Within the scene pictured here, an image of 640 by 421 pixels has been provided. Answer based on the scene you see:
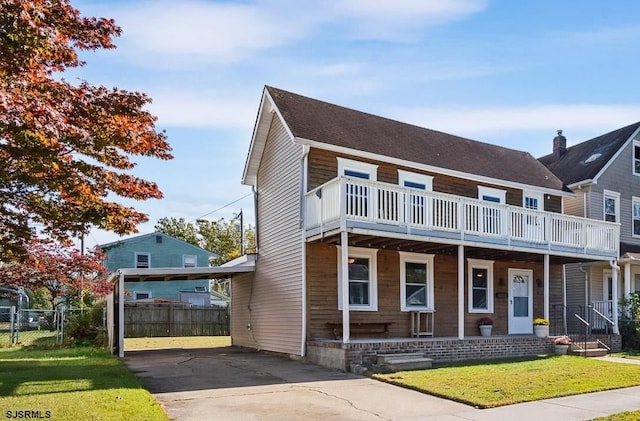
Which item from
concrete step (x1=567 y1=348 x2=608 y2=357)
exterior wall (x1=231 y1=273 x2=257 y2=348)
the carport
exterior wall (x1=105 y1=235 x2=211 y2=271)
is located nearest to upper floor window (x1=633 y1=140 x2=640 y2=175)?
concrete step (x1=567 y1=348 x2=608 y2=357)

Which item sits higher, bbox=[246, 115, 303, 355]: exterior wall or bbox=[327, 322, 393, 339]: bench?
bbox=[246, 115, 303, 355]: exterior wall

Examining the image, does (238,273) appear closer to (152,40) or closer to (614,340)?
(152,40)

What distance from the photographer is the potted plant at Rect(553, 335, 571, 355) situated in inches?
635

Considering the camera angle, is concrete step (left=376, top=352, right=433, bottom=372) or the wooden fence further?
the wooden fence

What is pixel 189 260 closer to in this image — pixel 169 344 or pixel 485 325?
pixel 169 344

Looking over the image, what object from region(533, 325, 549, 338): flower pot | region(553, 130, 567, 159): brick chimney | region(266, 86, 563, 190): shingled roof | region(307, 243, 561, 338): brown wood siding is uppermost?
region(553, 130, 567, 159): brick chimney

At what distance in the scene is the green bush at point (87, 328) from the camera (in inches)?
817

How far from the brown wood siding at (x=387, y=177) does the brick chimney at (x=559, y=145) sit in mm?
7793

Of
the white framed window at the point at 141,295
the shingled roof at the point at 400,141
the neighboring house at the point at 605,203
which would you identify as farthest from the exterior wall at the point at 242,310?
the white framed window at the point at 141,295

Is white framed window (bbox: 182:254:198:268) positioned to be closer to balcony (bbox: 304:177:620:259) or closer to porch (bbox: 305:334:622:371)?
balcony (bbox: 304:177:620:259)

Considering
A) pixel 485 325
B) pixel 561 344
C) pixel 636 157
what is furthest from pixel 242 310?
pixel 636 157

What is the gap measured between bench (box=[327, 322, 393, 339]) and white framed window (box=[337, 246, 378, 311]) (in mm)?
460

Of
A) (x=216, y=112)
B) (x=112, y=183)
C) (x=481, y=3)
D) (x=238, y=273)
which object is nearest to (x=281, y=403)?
(x=112, y=183)

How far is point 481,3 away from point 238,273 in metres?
12.8
